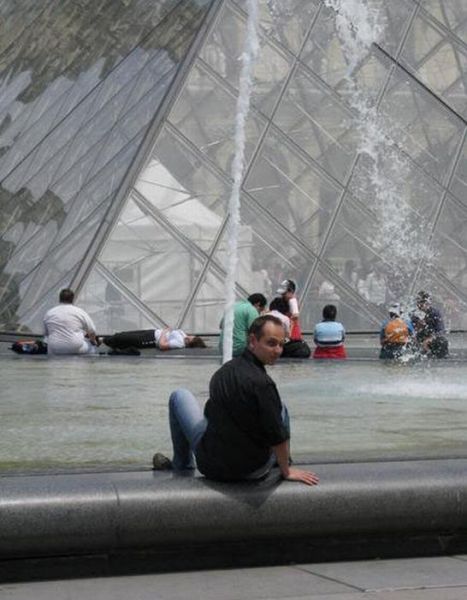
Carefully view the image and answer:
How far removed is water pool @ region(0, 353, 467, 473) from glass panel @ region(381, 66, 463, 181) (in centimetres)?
702

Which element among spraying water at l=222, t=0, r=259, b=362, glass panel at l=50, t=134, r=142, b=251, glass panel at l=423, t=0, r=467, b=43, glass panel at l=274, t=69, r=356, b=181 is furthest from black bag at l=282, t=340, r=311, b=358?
glass panel at l=423, t=0, r=467, b=43

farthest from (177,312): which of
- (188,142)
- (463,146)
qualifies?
(463,146)

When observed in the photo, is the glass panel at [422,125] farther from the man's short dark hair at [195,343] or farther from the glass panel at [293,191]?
the man's short dark hair at [195,343]

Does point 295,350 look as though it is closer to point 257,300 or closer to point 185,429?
point 257,300

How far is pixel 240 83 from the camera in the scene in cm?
2112

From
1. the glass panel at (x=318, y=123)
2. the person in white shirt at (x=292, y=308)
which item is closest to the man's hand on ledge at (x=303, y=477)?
the person in white shirt at (x=292, y=308)

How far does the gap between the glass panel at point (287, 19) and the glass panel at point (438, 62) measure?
1.41 m

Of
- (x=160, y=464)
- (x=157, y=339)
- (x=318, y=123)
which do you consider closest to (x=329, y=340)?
(x=157, y=339)

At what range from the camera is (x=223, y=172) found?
68.5 feet

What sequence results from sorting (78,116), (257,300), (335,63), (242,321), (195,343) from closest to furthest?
(242,321) → (257,300) → (195,343) → (335,63) → (78,116)

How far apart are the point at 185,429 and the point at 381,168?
48.3 feet

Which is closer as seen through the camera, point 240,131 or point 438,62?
point 240,131

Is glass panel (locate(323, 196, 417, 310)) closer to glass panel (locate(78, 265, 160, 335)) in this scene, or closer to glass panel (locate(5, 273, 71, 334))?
glass panel (locate(78, 265, 160, 335))

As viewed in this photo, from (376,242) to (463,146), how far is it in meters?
2.25
